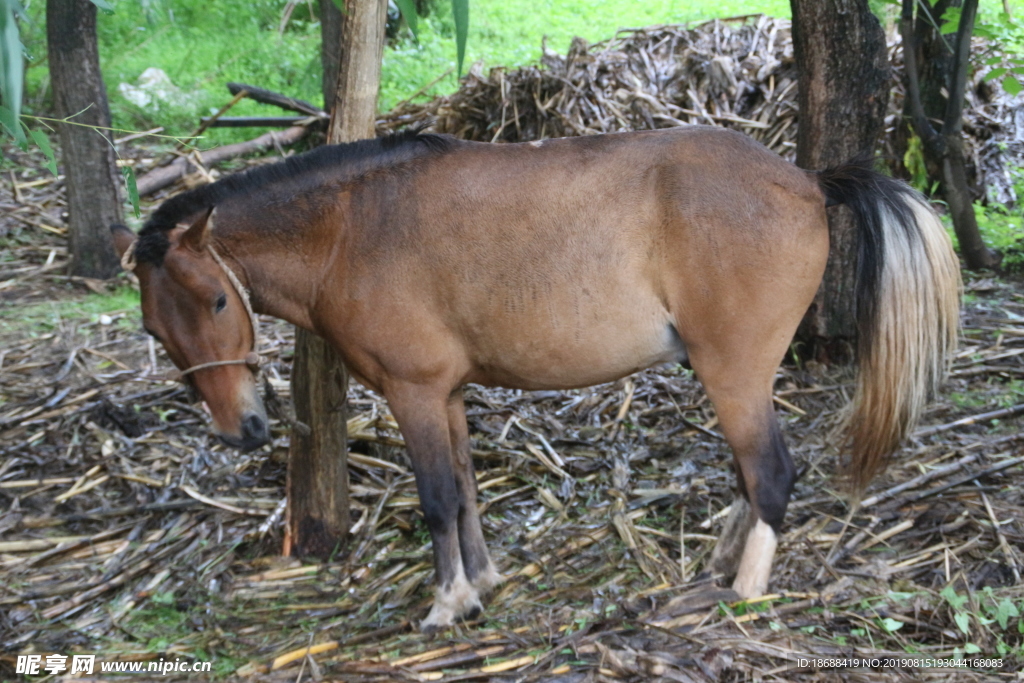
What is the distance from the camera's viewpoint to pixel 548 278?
3818 millimetres

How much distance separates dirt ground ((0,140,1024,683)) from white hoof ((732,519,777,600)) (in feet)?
0.33

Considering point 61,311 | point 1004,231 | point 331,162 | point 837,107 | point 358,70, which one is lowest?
point 61,311

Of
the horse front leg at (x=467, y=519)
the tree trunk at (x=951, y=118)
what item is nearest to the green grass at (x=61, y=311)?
the horse front leg at (x=467, y=519)

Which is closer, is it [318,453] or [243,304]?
[243,304]

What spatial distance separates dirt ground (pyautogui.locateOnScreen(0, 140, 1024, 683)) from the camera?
345 cm

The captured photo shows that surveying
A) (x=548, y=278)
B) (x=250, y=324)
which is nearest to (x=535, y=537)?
(x=548, y=278)

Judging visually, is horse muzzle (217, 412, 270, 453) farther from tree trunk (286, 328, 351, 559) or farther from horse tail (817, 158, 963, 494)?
horse tail (817, 158, 963, 494)

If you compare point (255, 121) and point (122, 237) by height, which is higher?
point (122, 237)

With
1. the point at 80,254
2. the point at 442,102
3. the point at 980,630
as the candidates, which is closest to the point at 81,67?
the point at 80,254

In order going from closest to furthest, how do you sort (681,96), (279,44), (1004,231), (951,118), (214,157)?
1. (951,118)
2. (1004,231)
3. (681,96)
4. (214,157)
5. (279,44)

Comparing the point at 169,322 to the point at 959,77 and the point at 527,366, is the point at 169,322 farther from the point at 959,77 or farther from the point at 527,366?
the point at 959,77

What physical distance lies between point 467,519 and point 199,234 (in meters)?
1.89

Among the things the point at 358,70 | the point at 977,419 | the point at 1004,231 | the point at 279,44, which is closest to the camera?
the point at 358,70

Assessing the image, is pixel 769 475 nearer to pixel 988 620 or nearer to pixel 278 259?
pixel 988 620
